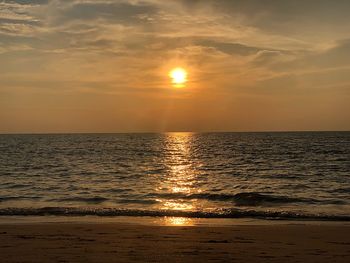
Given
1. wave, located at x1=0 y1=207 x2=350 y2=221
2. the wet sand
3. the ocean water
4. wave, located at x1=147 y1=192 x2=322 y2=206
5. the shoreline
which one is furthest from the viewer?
wave, located at x1=147 y1=192 x2=322 y2=206

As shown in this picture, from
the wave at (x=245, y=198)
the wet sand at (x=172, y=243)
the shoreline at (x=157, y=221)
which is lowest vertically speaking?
the wet sand at (x=172, y=243)

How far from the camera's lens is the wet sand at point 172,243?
399 inches

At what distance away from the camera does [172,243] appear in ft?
38.4

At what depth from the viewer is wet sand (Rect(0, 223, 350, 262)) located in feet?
33.2

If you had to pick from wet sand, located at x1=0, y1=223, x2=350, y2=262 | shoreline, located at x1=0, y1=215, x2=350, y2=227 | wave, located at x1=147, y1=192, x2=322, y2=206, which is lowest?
wet sand, located at x1=0, y1=223, x2=350, y2=262

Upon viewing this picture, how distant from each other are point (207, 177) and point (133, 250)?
26.0 m

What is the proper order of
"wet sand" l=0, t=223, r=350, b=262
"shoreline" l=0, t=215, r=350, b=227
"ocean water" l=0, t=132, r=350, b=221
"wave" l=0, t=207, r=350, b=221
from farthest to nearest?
"ocean water" l=0, t=132, r=350, b=221 < "wave" l=0, t=207, r=350, b=221 < "shoreline" l=0, t=215, r=350, b=227 < "wet sand" l=0, t=223, r=350, b=262

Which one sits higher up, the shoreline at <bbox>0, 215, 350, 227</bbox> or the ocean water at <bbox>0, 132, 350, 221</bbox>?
the ocean water at <bbox>0, 132, 350, 221</bbox>

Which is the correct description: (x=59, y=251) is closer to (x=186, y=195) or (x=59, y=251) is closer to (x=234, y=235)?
(x=234, y=235)

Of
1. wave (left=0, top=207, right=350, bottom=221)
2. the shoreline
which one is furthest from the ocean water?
the shoreline

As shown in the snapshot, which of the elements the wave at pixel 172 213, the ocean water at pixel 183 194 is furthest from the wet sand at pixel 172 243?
the ocean water at pixel 183 194

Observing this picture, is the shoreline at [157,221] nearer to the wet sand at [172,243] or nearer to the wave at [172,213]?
the wave at [172,213]

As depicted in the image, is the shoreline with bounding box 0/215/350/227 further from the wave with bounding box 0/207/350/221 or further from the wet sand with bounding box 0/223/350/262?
the wet sand with bounding box 0/223/350/262

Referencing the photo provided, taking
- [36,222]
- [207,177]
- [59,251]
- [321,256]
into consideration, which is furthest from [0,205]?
[207,177]
